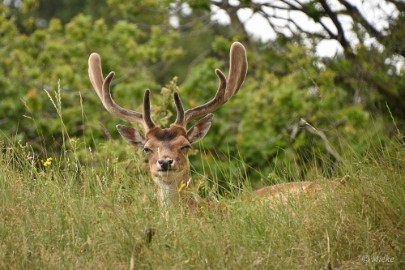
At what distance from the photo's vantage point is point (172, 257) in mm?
6141

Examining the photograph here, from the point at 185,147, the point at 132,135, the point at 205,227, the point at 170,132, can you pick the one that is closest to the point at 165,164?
the point at 185,147

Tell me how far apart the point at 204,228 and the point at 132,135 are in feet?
11.3

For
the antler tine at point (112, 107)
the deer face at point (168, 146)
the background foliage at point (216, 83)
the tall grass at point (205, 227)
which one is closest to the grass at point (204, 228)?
the tall grass at point (205, 227)

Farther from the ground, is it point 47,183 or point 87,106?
point 47,183

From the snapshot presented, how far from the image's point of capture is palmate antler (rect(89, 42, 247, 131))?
962cm

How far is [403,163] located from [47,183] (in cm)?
241

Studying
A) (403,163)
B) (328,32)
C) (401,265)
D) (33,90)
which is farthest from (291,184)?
(33,90)

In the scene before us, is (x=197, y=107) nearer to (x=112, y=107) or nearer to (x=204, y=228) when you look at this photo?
(x=112, y=107)

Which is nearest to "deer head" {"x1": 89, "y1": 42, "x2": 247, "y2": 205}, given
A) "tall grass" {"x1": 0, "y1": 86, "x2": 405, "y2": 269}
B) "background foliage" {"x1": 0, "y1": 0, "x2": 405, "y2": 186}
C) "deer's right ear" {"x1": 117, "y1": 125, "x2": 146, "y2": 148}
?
"deer's right ear" {"x1": 117, "y1": 125, "x2": 146, "y2": 148}

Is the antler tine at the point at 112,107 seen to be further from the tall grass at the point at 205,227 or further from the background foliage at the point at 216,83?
the tall grass at the point at 205,227

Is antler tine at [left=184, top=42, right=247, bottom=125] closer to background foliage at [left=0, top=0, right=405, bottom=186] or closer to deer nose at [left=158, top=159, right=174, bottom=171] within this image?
deer nose at [left=158, top=159, right=174, bottom=171]

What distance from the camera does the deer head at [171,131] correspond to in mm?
8992

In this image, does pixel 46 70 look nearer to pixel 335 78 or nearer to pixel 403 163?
pixel 335 78

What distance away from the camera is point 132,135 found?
9.80m
